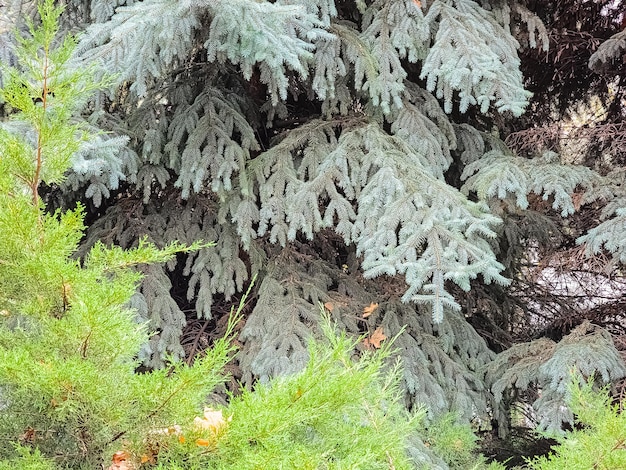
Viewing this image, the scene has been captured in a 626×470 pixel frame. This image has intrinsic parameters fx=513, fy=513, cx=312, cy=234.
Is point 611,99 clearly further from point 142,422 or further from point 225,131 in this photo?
point 142,422

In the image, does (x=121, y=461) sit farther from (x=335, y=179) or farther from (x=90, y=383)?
(x=335, y=179)

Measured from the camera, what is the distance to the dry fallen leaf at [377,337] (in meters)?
3.26

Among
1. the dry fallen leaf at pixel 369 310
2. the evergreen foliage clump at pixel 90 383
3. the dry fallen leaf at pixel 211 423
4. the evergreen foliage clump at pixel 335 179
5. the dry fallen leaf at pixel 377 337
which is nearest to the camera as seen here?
the evergreen foliage clump at pixel 90 383

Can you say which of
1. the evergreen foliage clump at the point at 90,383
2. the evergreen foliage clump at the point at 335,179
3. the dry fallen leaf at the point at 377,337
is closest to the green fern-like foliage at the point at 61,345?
the evergreen foliage clump at the point at 90,383

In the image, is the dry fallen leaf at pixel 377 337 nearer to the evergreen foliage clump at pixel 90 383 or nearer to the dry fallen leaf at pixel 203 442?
the evergreen foliage clump at pixel 90 383

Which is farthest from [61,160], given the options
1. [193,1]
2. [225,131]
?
[225,131]

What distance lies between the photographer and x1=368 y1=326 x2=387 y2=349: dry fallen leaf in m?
3.26

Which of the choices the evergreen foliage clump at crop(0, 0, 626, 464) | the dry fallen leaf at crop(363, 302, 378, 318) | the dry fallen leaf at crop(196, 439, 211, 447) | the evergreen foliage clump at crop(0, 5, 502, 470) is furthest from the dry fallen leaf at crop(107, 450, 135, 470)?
the dry fallen leaf at crop(363, 302, 378, 318)

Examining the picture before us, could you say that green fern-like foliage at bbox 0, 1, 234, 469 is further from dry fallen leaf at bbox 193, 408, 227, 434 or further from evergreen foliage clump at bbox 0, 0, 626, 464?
evergreen foliage clump at bbox 0, 0, 626, 464

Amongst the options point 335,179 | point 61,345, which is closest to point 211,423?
point 61,345

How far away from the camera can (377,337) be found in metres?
3.31

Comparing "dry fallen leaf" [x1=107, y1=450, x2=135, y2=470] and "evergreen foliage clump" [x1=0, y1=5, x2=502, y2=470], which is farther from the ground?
"evergreen foliage clump" [x1=0, y1=5, x2=502, y2=470]

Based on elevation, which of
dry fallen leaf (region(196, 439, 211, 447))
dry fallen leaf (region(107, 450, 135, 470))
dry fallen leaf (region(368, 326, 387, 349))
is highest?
dry fallen leaf (region(196, 439, 211, 447))

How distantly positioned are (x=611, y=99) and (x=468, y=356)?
265cm
